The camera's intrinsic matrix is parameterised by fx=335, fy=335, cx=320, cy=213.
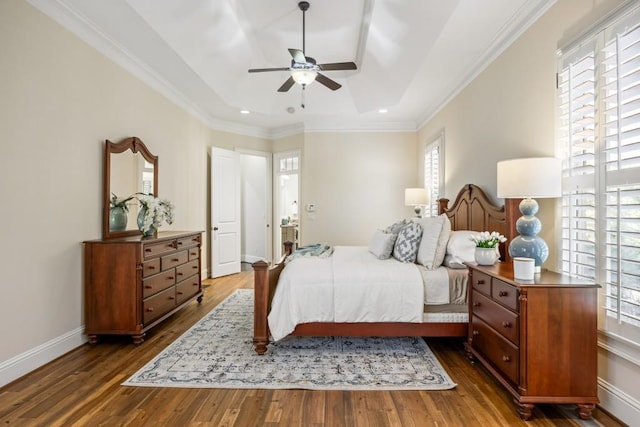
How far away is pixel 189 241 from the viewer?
4199mm

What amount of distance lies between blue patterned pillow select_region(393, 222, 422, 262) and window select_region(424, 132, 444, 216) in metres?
2.07

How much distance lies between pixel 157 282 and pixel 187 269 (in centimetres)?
73

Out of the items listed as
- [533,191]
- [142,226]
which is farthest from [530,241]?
[142,226]

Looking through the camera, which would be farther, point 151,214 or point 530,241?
point 151,214

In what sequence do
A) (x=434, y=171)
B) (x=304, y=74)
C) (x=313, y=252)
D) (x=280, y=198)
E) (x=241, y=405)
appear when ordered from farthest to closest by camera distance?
(x=280, y=198) < (x=434, y=171) < (x=313, y=252) < (x=304, y=74) < (x=241, y=405)

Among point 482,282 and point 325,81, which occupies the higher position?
point 325,81

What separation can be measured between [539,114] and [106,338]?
4328mm

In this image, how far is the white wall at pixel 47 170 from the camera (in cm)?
240

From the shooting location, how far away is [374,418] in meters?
2.00

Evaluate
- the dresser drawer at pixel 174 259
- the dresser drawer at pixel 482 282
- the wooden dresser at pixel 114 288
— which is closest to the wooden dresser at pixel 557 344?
the dresser drawer at pixel 482 282

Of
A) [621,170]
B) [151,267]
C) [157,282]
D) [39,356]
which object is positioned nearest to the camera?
[621,170]

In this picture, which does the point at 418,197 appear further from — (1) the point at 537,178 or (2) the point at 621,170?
(2) the point at 621,170

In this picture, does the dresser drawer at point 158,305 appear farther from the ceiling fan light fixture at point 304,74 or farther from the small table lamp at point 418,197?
the small table lamp at point 418,197

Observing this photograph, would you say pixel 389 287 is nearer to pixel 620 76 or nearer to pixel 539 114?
pixel 539 114
